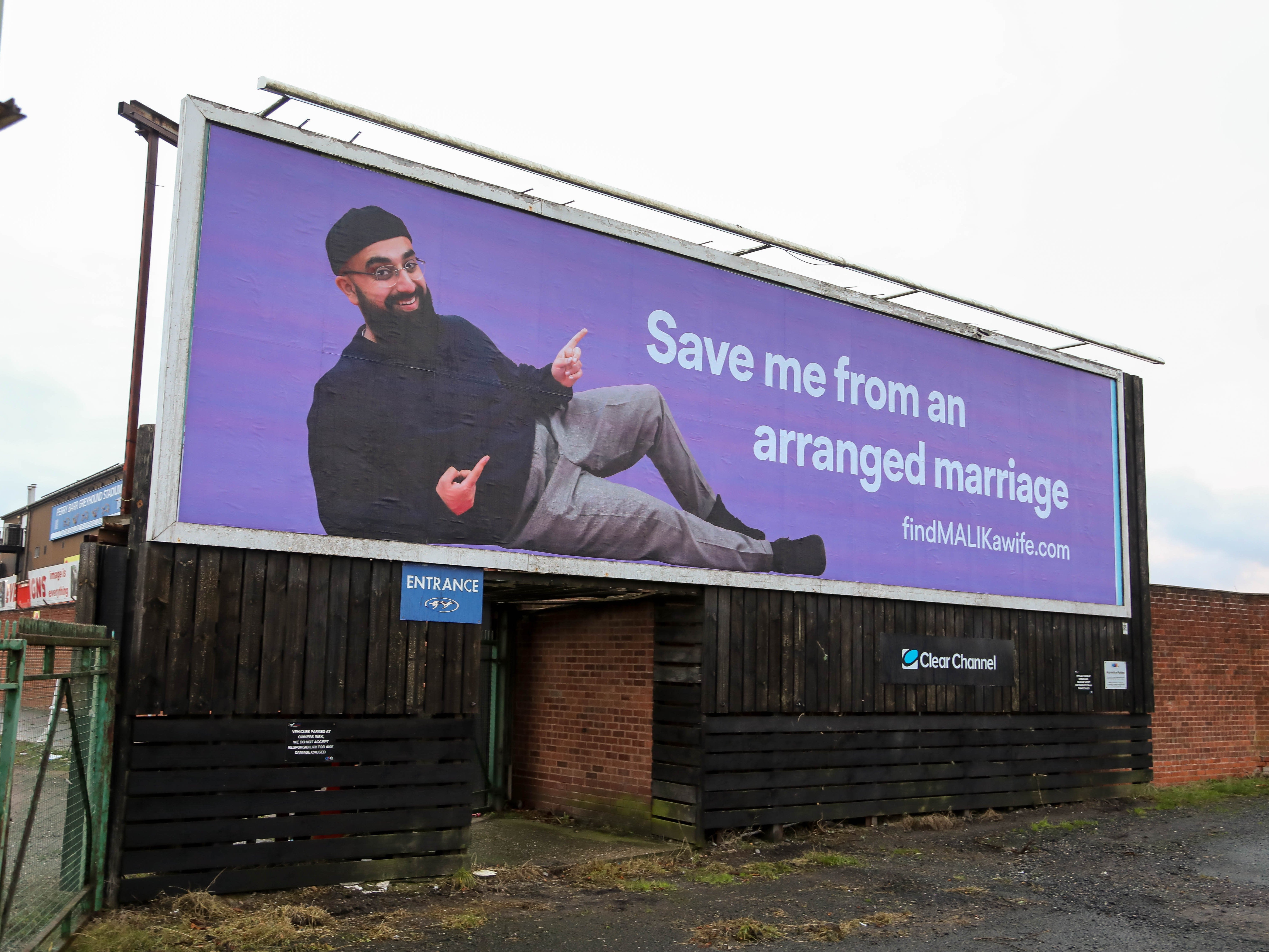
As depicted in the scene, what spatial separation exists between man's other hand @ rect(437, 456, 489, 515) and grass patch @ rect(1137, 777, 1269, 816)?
31.4 feet

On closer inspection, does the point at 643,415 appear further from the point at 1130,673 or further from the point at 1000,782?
the point at 1130,673

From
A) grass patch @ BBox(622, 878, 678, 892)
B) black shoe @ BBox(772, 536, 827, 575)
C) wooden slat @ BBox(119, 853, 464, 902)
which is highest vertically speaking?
black shoe @ BBox(772, 536, 827, 575)

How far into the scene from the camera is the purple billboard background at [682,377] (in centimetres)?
833

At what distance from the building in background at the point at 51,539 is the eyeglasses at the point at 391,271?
18.8 m

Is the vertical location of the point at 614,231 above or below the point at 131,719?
above

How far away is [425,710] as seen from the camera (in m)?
8.98

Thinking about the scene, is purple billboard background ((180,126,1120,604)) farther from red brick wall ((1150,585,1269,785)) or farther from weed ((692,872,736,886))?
weed ((692,872,736,886))

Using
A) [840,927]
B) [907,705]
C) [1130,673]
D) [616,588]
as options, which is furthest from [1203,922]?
[1130,673]

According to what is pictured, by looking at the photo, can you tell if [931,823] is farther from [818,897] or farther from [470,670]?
[470,670]

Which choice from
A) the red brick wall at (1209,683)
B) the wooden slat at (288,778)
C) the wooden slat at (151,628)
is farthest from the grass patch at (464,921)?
the red brick wall at (1209,683)

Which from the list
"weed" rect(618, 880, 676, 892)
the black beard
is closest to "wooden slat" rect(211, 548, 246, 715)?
the black beard

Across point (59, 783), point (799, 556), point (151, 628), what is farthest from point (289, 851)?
point (799, 556)

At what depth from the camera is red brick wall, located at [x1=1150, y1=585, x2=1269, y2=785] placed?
16.3m

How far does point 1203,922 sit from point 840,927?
2832 mm
